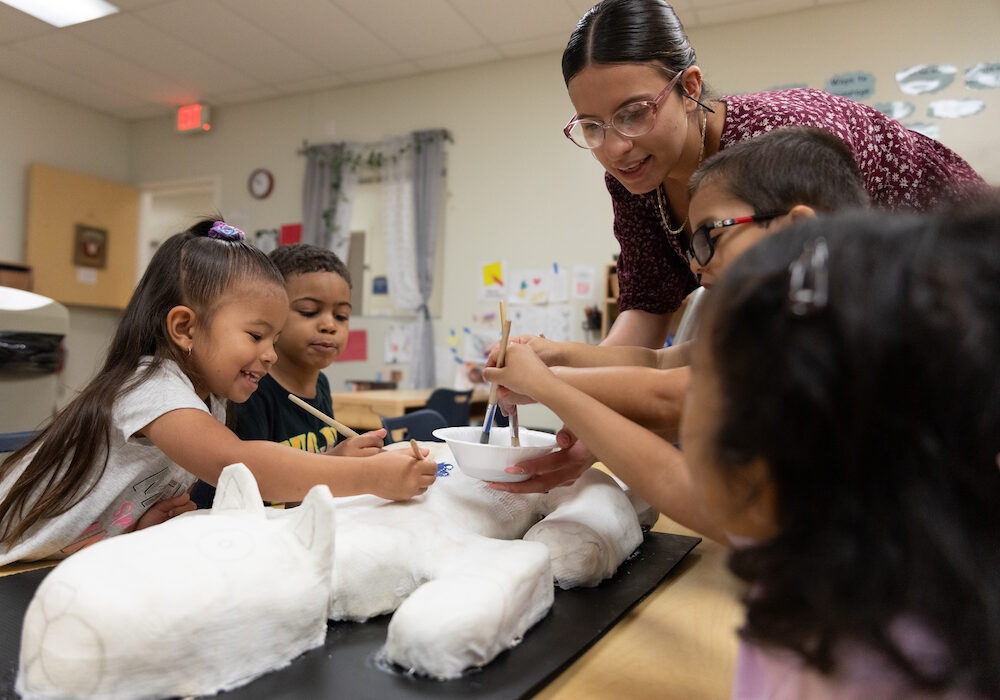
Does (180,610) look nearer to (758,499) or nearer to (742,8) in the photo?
(758,499)

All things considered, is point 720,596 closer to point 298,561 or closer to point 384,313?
point 298,561

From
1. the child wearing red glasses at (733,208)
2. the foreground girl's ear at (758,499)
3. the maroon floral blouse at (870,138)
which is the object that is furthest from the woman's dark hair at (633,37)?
the foreground girl's ear at (758,499)

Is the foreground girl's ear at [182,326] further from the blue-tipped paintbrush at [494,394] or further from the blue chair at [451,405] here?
the blue chair at [451,405]

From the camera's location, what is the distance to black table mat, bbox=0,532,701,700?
0.52m

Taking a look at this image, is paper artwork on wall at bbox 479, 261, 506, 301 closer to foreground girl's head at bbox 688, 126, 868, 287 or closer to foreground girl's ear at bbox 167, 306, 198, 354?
foreground girl's ear at bbox 167, 306, 198, 354

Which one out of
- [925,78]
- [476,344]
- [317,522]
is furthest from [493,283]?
[317,522]

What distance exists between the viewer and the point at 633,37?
1.10m

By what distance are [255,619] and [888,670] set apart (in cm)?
46

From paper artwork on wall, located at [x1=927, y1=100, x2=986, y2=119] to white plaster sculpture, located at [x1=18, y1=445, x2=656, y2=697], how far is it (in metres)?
3.75

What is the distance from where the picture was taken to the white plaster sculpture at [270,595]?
491mm

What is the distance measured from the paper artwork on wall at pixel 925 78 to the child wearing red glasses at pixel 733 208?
11.0 feet

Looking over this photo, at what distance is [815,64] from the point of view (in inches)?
147

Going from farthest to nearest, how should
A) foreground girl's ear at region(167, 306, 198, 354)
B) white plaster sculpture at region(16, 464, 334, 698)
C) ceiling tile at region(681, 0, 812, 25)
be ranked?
ceiling tile at region(681, 0, 812, 25)
foreground girl's ear at region(167, 306, 198, 354)
white plaster sculpture at region(16, 464, 334, 698)

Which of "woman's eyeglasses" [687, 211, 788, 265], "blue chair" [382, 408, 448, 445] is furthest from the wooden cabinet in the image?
"woman's eyeglasses" [687, 211, 788, 265]
